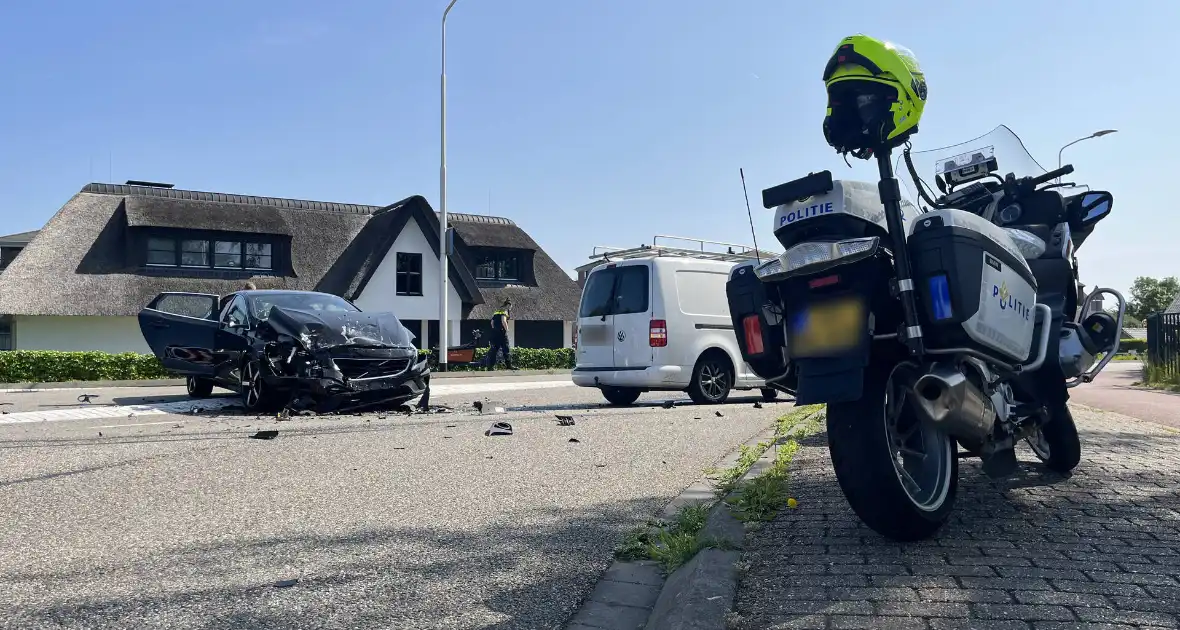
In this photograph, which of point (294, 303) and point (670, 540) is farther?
point (294, 303)

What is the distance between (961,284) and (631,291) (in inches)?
327

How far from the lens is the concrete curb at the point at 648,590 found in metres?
2.97

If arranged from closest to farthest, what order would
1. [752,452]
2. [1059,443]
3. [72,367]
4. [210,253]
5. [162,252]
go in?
1. [1059,443]
2. [752,452]
3. [72,367]
4. [162,252]
5. [210,253]

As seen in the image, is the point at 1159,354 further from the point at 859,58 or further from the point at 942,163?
the point at 859,58

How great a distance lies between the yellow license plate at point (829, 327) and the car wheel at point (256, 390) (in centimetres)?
775

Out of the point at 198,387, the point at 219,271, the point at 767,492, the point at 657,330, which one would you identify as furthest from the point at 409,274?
the point at 767,492

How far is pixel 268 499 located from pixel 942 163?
4.17m

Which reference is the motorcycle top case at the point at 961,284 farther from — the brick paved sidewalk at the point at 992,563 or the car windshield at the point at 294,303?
the car windshield at the point at 294,303

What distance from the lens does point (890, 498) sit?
134 inches

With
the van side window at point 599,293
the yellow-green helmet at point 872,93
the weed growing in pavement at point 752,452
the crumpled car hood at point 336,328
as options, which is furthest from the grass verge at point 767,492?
the van side window at point 599,293

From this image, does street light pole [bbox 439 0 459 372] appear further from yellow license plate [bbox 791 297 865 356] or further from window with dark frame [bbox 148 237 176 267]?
yellow license plate [bbox 791 297 865 356]

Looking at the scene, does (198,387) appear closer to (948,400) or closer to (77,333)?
(948,400)

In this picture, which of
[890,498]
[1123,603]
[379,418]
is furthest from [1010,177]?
[379,418]

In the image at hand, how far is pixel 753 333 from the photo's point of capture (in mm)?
3953
